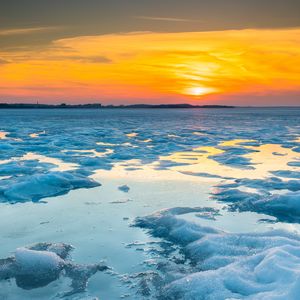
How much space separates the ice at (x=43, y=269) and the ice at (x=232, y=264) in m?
0.71

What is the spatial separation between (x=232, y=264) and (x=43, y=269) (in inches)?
68.2

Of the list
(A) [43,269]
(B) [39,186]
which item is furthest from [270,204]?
(B) [39,186]

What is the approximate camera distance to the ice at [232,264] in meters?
3.14

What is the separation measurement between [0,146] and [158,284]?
11.9 metres

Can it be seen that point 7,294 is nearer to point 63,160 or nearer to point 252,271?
point 252,271

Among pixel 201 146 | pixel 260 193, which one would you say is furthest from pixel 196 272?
pixel 201 146

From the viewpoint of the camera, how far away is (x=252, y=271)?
3469 mm

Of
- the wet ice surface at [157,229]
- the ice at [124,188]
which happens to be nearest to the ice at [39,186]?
the wet ice surface at [157,229]

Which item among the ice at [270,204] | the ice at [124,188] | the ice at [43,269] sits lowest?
the ice at [43,269]

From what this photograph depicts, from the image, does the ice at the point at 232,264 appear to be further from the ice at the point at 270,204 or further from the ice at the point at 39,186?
the ice at the point at 39,186

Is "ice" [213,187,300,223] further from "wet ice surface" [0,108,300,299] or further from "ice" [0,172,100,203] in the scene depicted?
"ice" [0,172,100,203]

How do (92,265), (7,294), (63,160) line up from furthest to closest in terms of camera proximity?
(63,160), (92,265), (7,294)

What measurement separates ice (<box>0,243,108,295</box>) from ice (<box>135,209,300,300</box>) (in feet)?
2.34

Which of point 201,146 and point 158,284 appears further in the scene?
point 201,146
